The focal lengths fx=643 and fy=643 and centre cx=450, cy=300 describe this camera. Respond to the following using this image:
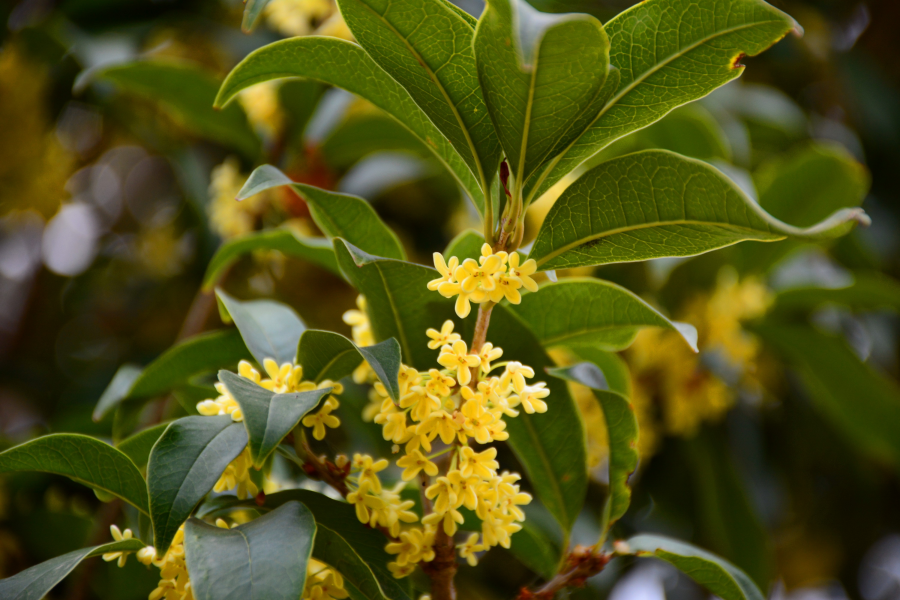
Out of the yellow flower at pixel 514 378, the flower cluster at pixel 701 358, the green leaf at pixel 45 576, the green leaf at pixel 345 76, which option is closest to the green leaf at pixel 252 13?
the green leaf at pixel 345 76

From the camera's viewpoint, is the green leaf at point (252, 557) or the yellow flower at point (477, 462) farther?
the yellow flower at point (477, 462)

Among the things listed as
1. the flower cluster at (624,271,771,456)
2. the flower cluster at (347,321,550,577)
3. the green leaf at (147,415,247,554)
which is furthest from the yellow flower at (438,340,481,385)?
the flower cluster at (624,271,771,456)

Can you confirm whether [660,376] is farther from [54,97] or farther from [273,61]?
[54,97]

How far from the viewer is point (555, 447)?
882 mm

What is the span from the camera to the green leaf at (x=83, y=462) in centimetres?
68

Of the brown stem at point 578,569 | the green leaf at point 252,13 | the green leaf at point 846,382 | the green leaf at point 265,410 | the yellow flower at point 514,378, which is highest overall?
the green leaf at point 252,13

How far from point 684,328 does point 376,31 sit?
1.48ft

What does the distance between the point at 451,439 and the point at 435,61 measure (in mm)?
384

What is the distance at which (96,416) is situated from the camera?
93cm

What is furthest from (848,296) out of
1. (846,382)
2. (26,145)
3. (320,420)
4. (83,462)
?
(26,145)

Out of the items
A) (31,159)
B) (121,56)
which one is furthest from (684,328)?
(31,159)

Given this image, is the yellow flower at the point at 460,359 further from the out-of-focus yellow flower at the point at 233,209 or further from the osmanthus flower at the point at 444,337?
the out-of-focus yellow flower at the point at 233,209

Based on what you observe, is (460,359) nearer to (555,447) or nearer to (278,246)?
(555,447)

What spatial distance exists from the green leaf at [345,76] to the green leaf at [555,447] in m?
0.24
